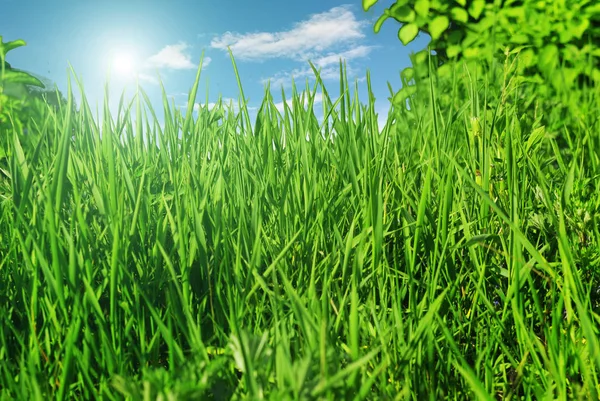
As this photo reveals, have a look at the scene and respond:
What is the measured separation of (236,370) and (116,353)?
9.1 inches

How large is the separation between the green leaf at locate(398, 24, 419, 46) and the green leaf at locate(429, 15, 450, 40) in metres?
0.11

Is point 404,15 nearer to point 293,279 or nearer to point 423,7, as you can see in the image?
point 423,7

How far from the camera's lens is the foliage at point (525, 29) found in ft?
12.5

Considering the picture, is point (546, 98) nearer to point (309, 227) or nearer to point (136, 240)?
point (309, 227)

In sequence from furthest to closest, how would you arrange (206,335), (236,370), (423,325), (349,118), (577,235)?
(349,118), (577,235), (206,335), (236,370), (423,325)

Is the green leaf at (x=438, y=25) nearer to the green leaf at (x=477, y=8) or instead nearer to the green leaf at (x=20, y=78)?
the green leaf at (x=477, y=8)

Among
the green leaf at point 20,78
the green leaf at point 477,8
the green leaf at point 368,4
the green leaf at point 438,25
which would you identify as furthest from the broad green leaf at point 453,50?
the green leaf at point 20,78

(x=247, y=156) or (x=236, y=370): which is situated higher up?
(x=247, y=156)

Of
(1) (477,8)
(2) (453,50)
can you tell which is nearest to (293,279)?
(2) (453,50)

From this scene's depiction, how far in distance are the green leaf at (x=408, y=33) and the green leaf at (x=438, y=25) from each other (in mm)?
115

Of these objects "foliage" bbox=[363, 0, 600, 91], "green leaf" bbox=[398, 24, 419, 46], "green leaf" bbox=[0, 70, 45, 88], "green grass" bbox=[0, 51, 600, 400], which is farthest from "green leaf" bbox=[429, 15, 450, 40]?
"green leaf" bbox=[0, 70, 45, 88]

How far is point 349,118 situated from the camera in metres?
1.63

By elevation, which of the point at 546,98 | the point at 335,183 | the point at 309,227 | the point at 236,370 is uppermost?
the point at 546,98

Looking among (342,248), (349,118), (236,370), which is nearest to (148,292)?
(236,370)
